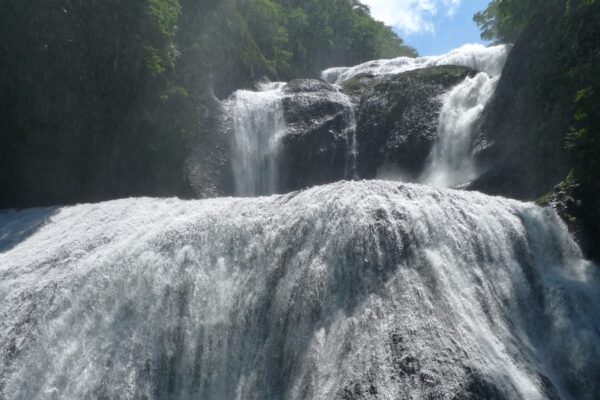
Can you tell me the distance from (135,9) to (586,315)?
14010 mm

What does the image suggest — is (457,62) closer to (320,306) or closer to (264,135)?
(264,135)

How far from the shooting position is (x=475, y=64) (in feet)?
70.0

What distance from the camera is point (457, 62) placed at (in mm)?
21562

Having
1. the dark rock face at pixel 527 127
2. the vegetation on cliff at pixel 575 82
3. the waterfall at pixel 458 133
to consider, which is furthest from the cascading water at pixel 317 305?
the waterfall at pixel 458 133

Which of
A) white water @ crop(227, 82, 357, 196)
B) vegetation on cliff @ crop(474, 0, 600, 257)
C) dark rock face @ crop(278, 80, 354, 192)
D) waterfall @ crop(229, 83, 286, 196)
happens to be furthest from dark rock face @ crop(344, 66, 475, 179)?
vegetation on cliff @ crop(474, 0, 600, 257)

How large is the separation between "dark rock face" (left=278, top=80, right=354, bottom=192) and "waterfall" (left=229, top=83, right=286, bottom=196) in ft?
0.85

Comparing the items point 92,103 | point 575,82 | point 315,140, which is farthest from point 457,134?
point 92,103

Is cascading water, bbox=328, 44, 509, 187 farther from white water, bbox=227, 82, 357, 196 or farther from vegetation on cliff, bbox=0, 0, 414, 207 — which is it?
vegetation on cliff, bbox=0, 0, 414, 207

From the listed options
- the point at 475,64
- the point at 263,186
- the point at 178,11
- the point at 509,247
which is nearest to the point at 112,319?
the point at 509,247

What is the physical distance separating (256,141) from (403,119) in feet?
14.5

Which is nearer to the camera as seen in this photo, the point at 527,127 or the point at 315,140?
the point at 527,127

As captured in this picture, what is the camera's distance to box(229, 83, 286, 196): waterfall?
59.5 ft

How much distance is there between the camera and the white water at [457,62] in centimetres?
2088

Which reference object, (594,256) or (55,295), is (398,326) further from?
(55,295)
